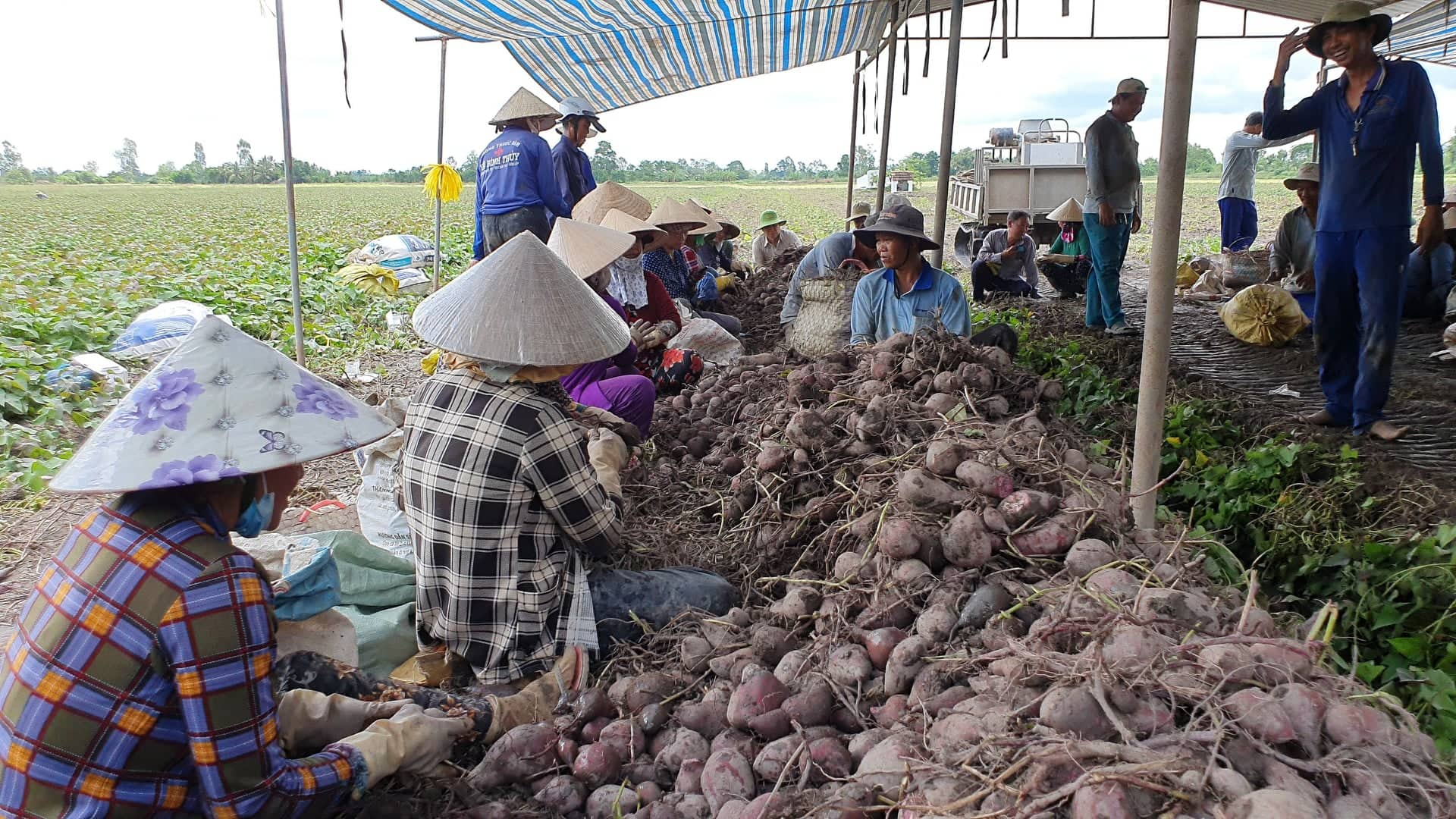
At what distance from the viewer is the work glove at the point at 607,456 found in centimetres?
324

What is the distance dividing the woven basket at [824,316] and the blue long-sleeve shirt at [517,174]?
6.48 feet

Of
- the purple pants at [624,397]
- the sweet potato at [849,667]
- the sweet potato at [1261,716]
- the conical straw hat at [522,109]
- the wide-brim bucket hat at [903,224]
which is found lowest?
the sweet potato at [849,667]

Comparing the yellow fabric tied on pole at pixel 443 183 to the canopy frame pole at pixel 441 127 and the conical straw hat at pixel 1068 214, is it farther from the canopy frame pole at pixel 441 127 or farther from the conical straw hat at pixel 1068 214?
the conical straw hat at pixel 1068 214

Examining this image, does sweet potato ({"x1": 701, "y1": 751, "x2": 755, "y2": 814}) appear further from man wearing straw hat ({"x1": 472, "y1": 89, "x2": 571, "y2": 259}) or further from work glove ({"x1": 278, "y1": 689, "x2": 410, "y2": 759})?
man wearing straw hat ({"x1": 472, "y1": 89, "x2": 571, "y2": 259})

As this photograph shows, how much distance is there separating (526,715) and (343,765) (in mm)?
640

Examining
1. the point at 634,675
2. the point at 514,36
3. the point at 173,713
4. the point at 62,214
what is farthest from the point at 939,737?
the point at 62,214

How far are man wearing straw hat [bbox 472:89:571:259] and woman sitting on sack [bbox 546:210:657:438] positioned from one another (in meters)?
1.83

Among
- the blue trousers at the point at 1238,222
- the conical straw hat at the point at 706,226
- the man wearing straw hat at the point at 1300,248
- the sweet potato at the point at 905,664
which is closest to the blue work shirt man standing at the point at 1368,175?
the man wearing straw hat at the point at 1300,248

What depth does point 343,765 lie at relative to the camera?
1.66m

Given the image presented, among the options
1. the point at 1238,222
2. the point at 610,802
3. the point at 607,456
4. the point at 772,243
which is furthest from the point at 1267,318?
the point at 610,802

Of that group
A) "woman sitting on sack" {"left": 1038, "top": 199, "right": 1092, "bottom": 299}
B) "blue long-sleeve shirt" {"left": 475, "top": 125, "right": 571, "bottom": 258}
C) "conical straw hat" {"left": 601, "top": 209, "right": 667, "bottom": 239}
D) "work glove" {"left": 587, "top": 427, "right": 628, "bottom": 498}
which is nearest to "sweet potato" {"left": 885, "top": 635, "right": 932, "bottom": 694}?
"work glove" {"left": 587, "top": 427, "right": 628, "bottom": 498}

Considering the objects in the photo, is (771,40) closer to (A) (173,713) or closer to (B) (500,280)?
(B) (500,280)

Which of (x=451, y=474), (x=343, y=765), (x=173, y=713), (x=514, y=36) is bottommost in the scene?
(x=343, y=765)

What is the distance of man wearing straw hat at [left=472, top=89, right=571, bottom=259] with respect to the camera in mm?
5984
